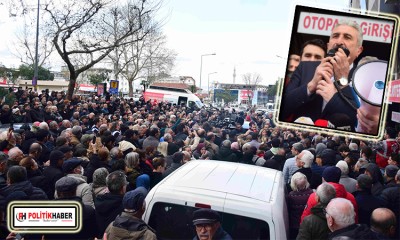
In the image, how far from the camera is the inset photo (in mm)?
1964

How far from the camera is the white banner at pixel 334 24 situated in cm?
195

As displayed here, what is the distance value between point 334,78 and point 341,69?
0.18 ft

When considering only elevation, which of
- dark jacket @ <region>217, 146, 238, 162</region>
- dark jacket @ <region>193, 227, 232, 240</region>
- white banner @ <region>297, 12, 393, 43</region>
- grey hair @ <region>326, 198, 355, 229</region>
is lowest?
dark jacket @ <region>217, 146, 238, 162</region>

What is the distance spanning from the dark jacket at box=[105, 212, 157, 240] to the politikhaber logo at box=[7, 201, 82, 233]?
47 cm

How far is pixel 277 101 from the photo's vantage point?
2014 mm

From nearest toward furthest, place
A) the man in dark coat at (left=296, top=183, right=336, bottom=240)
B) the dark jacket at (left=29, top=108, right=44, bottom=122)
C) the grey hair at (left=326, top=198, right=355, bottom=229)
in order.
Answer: the grey hair at (left=326, top=198, right=355, bottom=229) → the man in dark coat at (left=296, top=183, right=336, bottom=240) → the dark jacket at (left=29, top=108, right=44, bottom=122)

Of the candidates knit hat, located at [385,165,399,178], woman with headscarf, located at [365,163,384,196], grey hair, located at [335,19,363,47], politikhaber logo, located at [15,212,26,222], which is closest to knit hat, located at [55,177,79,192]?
politikhaber logo, located at [15,212,26,222]

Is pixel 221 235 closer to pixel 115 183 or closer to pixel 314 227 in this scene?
pixel 314 227

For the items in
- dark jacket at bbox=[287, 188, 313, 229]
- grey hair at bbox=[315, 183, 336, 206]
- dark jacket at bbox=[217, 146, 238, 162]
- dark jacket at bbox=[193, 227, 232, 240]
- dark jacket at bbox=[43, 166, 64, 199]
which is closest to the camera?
dark jacket at bbox=[193, 227, 232, 240]

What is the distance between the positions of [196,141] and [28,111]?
4900 mm

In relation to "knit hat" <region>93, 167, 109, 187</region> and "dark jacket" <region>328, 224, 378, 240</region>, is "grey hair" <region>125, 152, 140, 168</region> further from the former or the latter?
"dark jacket" <region>328, 224, 378, 240</region>

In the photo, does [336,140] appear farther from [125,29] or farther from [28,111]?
[125,29]

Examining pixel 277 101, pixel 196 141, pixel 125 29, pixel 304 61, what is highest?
pixel 125 29

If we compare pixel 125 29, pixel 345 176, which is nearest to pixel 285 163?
pixel 345 176
